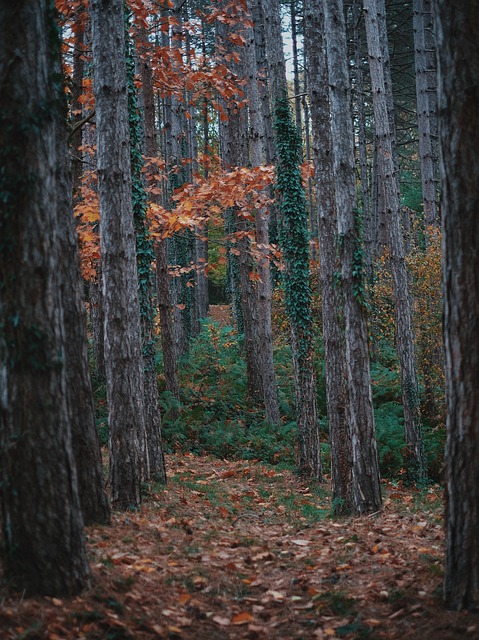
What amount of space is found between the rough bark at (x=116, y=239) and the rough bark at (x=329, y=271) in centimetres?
318

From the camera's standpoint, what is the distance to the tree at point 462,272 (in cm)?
418

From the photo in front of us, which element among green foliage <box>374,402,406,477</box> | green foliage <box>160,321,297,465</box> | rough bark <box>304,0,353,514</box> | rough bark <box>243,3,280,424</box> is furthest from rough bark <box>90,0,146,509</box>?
rough bark <box>243,3,280,424</box>

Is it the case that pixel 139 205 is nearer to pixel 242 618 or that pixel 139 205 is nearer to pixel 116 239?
pixel 116 239

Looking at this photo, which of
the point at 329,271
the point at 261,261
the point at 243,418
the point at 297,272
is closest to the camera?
the point at 329,271

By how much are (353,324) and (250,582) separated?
14.1 ft

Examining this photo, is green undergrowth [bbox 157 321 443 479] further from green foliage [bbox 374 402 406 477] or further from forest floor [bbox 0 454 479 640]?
forest floor [bbox 0 454 479 640]

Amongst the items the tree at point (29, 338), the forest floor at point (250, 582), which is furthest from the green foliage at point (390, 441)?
the tree at point (29, 338)

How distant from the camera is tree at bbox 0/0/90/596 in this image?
4.22m

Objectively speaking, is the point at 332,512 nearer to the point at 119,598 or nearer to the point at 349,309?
the point at 349,309

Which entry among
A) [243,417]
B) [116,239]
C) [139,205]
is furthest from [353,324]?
[243,417]

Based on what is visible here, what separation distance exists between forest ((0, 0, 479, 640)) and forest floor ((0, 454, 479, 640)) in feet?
0.09

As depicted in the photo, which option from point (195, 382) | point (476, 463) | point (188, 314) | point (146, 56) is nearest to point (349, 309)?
point (476, 463)

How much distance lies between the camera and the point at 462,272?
4.21m

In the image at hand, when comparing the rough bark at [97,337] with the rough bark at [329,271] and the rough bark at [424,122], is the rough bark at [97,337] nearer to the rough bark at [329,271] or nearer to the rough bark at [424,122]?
the rough bark at [329,271]
